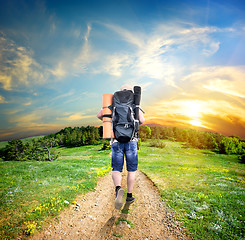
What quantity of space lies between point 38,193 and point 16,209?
5.14 feet

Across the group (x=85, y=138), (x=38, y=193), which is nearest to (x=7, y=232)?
(x=38, y=193)

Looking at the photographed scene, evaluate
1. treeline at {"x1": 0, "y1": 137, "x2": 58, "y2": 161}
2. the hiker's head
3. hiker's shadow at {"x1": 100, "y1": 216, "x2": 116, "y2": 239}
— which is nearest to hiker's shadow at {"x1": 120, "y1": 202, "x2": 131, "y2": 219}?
hiker's shadow at {"x1": 100, "y1": 216, "x2": 116, "y2": 239}

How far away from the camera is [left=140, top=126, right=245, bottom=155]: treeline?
8294 centimetres

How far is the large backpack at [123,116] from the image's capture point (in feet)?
16.5

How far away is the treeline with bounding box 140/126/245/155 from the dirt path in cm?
7881

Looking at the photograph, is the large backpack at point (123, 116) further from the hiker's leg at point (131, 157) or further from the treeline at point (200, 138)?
the treeline at point (200, 138)

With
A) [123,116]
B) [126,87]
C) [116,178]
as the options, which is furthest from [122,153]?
[126,87]

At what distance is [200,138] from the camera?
108 meters

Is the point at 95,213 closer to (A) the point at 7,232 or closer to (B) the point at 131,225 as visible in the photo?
(B) the point at 131,225

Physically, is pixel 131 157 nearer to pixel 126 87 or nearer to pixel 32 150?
pixel 126 87

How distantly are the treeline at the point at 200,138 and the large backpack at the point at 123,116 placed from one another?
264 ft

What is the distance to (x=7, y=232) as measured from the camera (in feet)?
15.0

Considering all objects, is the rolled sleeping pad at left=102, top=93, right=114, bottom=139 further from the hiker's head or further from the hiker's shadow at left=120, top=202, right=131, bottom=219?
the hiker's shadow at left=120, top=202, right=131, bottom=219

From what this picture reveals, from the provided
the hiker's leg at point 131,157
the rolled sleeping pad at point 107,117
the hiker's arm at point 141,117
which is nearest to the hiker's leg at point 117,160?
the hiker's leg at point 131,157
